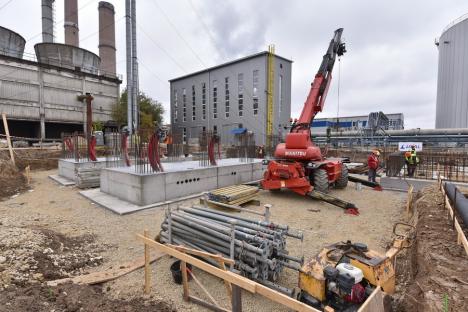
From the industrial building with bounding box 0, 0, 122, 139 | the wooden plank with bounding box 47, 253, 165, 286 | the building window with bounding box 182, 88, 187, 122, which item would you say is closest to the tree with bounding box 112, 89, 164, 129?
the industrial building with bounding box 0, 0, 122, 139

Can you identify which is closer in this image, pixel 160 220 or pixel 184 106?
pixel 160 220

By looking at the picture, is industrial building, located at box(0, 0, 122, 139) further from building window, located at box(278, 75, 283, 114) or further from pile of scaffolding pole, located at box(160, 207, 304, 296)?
pile of scaffolding pole, located at box(160, 207, 304, 296)

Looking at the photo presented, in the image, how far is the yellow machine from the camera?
2748 millimetres

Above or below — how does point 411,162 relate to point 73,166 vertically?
above

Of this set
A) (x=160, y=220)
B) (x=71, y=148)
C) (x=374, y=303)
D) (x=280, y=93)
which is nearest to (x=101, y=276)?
(x=160, y=220)

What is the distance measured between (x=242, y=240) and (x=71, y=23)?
50.9m

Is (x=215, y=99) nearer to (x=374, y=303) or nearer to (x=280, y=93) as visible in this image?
(x=280, y=93)

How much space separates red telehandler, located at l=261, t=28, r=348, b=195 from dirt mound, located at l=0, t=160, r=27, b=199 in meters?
10.3

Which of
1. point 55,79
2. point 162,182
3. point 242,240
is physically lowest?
point 242,240

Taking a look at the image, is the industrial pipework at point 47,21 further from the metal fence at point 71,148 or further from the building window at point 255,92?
the metal fence at point 71,148

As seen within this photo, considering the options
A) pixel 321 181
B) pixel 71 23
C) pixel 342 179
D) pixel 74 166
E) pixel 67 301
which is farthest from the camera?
pixel 71 23

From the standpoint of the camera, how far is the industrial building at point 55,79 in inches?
1186

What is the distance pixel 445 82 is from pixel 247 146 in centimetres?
3116

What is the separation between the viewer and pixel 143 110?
37875mm
